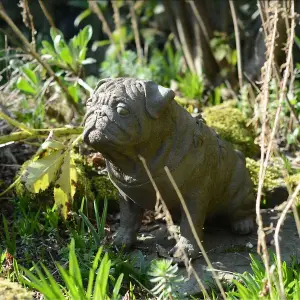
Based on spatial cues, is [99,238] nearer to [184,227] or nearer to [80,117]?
[184,227]

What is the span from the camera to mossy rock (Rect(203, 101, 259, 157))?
15.3 feet

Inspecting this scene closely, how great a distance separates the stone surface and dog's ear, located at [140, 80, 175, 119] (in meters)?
0.80

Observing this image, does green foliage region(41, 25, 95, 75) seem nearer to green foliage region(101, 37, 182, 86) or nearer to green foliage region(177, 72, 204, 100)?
green foliage region(101, 37, 182, 86)

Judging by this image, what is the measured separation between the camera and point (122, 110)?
9.44ft

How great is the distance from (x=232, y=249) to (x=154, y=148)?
805mm

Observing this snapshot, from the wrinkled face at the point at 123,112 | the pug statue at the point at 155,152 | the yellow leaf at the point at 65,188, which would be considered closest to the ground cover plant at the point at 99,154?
the yellow leaf at the point at 65,188

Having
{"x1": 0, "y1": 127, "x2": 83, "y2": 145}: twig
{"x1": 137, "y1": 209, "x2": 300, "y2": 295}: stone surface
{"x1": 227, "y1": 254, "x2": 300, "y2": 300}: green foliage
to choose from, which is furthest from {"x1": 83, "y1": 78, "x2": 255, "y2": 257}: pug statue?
{"x1": 0, "y1": 127, "x2": 83, "y2": 145}: twig

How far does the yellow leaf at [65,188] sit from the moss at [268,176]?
1.24m

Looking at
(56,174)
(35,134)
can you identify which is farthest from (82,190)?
(35,134)

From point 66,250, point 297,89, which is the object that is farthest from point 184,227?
point 297,89

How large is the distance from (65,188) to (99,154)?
29.7 inches

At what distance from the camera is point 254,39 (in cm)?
609

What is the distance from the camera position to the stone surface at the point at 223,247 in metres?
3.13

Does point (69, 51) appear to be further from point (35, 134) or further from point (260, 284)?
point (260, 284)
